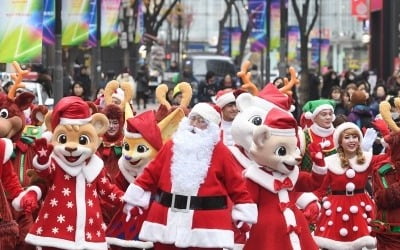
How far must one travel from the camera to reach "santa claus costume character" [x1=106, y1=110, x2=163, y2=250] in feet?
30.3

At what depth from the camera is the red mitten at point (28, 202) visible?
849cm

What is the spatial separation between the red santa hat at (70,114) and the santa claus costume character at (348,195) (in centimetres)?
267

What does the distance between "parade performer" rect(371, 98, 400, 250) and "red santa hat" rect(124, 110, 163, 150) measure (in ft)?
6.59

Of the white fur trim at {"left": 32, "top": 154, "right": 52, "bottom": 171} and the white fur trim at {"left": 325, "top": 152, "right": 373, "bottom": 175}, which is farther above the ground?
the white fur trim at {"left": 32, "top": 154, "right": 52, "bottom": 171}

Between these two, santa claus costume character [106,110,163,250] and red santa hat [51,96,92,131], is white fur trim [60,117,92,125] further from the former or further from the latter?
santa claus costume character [106,110,163,250]

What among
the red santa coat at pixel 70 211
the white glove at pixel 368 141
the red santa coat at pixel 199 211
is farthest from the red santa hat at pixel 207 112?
the white glove at pixel 368 141

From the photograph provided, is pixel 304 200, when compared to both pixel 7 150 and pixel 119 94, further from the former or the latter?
pixel 119 94

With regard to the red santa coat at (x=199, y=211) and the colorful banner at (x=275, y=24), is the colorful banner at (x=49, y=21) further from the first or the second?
the colorful banner at (x=275, y=24)

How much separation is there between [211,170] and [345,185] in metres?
2.81

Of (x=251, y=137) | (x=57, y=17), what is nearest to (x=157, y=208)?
(x=251, y=137)

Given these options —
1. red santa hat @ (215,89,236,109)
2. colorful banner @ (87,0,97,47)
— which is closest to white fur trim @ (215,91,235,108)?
red santa hat @ (215,89,236,109)

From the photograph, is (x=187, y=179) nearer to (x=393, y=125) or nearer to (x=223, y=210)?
(x=223, y=210)

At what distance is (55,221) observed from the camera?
8.78m

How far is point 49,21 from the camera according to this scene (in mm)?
20016
